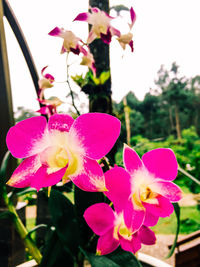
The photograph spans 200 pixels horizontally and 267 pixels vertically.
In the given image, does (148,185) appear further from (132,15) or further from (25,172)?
(132,15)

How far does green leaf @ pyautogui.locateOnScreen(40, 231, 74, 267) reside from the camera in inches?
15.4

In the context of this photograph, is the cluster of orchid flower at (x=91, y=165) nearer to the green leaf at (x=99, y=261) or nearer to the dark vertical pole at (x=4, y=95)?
the green leaf at (x=99, y=261)

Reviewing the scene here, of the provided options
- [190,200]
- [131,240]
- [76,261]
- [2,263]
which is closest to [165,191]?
[131,240]

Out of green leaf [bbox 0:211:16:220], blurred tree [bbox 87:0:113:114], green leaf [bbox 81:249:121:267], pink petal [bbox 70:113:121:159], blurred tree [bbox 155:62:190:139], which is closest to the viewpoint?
pink petal [bbox 70:113:121:159]

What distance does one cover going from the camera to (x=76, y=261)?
0.39 meters

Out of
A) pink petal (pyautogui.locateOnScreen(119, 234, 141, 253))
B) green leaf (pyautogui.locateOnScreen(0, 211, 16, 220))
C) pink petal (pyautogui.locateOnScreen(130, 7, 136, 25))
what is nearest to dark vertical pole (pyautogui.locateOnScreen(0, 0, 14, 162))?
green leaf (pyautogui.locateOnScreen(0, 211, 16, 220))

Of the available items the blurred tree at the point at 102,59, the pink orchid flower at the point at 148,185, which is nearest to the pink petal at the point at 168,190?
the pink orchid flower at the point at 148,185

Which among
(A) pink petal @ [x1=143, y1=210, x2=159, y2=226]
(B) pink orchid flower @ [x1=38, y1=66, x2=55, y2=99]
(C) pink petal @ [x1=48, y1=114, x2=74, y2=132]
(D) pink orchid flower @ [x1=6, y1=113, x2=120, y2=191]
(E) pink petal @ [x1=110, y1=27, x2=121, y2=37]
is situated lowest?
(A) pink petal @ [x1=143, y1=210, x2=159, y2=226]

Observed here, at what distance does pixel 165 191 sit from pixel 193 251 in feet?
2.70

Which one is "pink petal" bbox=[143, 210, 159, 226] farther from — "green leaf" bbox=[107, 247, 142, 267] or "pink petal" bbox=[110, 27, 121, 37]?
"pink petal" bbox=[110, 27, 121, 37]

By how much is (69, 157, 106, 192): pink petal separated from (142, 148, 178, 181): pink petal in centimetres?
6

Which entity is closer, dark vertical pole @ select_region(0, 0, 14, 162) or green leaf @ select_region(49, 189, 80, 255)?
green leaf @ select_region(49, 189, 80, 255)

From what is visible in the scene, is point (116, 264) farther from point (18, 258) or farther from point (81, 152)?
point (18, 258)

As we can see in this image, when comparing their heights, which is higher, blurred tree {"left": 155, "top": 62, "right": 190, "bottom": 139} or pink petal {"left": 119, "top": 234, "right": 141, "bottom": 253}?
pink petal {"left": 119, "top": 234, "right": 141, "bottom": 253}
